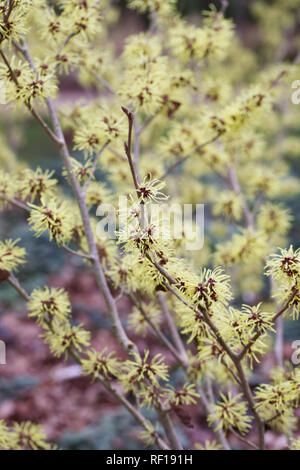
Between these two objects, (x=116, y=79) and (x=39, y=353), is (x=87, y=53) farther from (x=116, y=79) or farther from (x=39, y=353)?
(x=39, y=353)

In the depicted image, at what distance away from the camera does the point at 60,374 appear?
10.1 ft

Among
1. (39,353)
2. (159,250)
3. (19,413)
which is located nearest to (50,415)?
(19,413)

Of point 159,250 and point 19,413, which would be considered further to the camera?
point 19,413

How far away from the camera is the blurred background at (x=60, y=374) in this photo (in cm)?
241

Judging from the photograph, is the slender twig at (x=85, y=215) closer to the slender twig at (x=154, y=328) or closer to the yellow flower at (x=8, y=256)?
the slender twig at (x=154, y=328)

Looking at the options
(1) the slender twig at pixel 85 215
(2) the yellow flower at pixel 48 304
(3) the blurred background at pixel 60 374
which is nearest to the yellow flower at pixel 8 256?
(2) the yellow flower at pixel 48 304

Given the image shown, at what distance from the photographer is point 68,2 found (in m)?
1.40

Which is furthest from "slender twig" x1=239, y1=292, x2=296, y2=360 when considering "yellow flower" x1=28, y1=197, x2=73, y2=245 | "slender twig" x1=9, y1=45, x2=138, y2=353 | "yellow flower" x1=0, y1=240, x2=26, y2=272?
"yellow flower" x1=0, y1=240, x2=26, y2=272

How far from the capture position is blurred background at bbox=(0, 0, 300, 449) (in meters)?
2.41

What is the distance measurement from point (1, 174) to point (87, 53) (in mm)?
690

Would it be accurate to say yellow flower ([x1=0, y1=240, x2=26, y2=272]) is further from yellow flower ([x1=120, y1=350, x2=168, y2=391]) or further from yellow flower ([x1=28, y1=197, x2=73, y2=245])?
yellow flower ([x1=120, y1=350, x2=168, y2=391])
